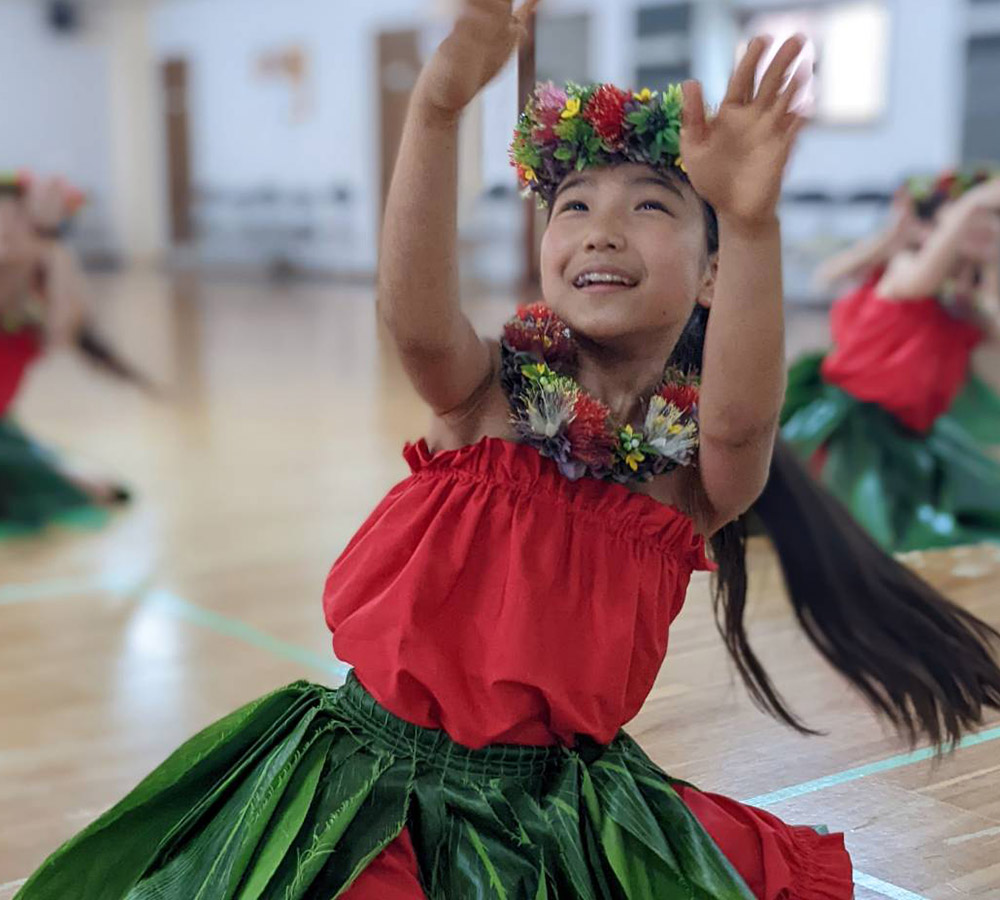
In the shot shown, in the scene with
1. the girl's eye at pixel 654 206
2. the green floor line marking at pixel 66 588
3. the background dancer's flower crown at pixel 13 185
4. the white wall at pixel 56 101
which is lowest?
the green floor line marking at pixel 66 588

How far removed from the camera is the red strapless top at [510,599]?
4.37ft

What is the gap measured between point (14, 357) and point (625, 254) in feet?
10.4

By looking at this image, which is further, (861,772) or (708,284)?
(861,772)

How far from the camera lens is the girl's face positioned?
1.35 metres

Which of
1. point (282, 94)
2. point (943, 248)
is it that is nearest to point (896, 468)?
point (943, 248)

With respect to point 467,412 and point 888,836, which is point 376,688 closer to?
point 467,412

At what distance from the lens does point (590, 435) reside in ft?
4.43

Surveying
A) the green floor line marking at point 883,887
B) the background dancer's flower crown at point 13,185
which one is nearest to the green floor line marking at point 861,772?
the green floor line marking at point 883,887

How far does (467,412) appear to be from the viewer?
4.63 feet

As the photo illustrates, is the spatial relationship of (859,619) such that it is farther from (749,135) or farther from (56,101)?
(56,101)

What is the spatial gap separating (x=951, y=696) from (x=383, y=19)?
1277cm

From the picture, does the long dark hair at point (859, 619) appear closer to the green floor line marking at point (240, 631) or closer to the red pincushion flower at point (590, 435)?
the red pincushion flower at point (590, 435)

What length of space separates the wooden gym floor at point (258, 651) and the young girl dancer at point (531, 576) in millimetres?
436

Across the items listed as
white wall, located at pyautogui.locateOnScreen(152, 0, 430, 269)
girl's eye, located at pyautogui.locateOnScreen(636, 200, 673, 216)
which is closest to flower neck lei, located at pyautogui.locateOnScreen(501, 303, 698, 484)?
girl's eye, located at pyautogui.locateOnScreen(636, 200, 673, 216)
